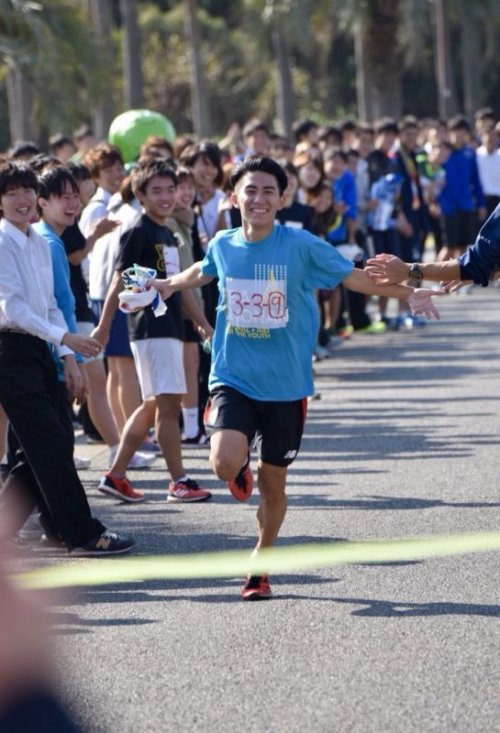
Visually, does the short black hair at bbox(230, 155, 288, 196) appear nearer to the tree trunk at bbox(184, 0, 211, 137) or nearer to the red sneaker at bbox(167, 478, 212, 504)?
the red sneaker at bbox(167, 478, 212, 504)

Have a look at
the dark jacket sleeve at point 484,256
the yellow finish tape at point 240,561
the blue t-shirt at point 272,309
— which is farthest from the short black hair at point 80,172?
the dark jacket sleeve at point 484,256

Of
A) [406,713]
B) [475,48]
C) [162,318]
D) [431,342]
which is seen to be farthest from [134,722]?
[475,48]

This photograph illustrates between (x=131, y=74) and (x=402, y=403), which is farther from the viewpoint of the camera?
(x=131, y=74)

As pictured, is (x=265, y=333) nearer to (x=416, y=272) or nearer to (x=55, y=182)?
(x=416, y=272)

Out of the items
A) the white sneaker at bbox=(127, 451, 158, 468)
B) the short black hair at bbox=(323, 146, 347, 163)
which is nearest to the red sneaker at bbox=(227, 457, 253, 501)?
the white sneaker at bbox=(127, 451, 158, 468)

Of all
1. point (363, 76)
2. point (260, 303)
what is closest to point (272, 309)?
point (260, 303)

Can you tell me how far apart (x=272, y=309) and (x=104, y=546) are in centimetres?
170

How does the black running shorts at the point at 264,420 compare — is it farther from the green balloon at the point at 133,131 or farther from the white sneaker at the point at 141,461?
the green balloon at the point at 133,131

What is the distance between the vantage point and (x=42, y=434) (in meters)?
8.17

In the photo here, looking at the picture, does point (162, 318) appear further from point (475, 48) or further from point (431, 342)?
point (475, 48)

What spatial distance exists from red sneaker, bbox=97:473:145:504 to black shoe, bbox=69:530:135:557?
1.34m

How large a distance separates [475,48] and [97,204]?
40276 mm

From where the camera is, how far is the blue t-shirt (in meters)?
7.31

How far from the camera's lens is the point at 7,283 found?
8.03m
